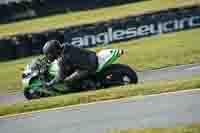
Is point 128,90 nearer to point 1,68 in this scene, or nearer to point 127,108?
point 127,108

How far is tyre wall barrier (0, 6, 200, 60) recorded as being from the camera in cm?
2200

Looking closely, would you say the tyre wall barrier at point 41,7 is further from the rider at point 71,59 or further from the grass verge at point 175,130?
the grass verge at point 175,130

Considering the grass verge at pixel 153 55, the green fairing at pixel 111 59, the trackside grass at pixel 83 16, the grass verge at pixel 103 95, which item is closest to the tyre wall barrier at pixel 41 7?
the trackside grass at pixel 83 16

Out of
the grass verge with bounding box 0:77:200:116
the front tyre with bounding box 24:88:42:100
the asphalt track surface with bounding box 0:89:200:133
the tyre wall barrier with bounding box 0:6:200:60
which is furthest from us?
the tyre wall barrier with bounding box 0:6:200:60

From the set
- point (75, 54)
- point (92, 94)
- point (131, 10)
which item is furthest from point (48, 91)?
point (131, 10)

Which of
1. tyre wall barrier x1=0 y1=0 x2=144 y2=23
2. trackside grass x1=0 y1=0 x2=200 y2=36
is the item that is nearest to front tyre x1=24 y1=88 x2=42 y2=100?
trackside grass x1=0 y1=0 x2=200 y2=36

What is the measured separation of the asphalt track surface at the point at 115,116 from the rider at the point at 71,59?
7.87 ft

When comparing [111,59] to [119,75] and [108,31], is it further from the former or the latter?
[108,31]

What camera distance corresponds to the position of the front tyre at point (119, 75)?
13742 millimetres

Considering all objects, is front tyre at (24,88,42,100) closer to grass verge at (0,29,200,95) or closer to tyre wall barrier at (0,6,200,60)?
grass verge at (0,29,200,95)

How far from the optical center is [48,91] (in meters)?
14.7

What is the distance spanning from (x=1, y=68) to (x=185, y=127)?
1456 centimetres

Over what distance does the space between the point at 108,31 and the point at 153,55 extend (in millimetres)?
3233

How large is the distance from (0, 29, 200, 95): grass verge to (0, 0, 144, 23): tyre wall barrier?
32.8 feet
